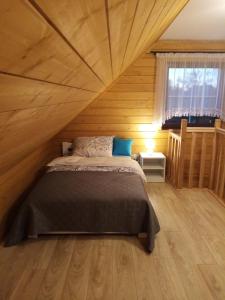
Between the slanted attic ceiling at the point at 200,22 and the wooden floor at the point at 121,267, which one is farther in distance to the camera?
the slanted attic ceiling at the point at 200,22

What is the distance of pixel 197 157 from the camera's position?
12.4 feet

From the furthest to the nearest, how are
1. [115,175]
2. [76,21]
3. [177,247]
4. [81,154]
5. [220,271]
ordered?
[81,154], [115,175], [177,247], [220,271], [76,21]

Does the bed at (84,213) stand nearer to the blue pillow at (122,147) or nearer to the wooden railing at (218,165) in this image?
the blue pillow at (122,147)

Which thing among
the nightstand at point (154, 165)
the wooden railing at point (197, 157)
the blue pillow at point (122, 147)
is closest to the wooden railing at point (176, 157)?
the wooden railing at point (197, 157)

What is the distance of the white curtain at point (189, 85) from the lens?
3.56 metres

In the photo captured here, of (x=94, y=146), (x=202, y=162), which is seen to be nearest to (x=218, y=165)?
(x=202, y=162)

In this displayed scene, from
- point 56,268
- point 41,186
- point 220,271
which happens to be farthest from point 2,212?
point 220,271

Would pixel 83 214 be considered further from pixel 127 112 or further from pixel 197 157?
pixel 197 157

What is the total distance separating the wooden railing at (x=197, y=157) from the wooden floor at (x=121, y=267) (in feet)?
3.34

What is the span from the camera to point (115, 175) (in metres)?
2.79

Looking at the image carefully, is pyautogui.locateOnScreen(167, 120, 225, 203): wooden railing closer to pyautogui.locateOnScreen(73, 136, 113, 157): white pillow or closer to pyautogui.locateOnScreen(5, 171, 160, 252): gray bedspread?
pyautogui.locateOnScreen(73, 136, 113, 157): white pillow

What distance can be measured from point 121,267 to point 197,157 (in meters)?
2.40

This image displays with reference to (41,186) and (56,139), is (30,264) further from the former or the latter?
(56,139)

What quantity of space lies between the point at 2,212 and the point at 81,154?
1499mm
